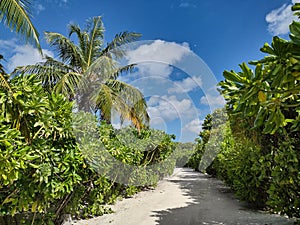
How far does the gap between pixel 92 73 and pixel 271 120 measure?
29.9ft

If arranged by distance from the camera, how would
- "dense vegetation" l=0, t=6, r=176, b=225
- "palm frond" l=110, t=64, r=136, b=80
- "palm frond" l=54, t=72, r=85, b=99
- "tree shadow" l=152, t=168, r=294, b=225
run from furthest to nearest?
"palm frond" l=110, t=64, r=136, b=80
"palm frond" l=54, t=72, r=85, b=99
"tree shadow" l=152, t=168, r=294, b=225
"dense vegetation" l=0, t=6, r=176, b=225

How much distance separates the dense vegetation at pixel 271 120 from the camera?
1563mm

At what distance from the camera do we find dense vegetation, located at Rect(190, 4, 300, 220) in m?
1.56

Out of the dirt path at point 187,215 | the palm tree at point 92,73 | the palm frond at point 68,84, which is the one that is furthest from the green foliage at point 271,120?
the palm frond at point 68,84

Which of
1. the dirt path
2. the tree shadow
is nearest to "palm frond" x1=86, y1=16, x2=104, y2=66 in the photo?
the dirt path

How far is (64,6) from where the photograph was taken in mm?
6562

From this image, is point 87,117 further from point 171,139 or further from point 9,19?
point 171,139

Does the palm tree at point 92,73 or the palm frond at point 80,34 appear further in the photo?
the palm frond at point 80,34

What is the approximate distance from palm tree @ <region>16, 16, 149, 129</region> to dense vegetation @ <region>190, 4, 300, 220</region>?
4700mm

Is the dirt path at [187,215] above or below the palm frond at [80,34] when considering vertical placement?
below

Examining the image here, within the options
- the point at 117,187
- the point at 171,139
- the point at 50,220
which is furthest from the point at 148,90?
the point at 50,220

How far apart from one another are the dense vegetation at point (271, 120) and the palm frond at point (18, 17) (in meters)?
3.53

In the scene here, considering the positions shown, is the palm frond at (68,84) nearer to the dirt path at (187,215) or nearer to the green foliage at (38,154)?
the green foliage at (38,154)

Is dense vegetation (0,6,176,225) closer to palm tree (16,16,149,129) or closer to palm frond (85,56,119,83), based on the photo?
palm tree (16,16,149,129)
